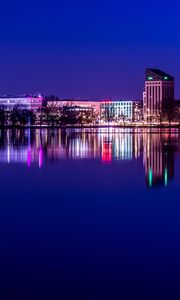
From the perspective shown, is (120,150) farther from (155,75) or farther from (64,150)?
(155,75)

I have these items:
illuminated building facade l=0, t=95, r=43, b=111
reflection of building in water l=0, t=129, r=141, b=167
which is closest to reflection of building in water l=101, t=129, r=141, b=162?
reflection of building in water l=0, t=129, r=141, b=167

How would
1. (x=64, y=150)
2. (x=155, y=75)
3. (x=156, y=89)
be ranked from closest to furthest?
1. (x=64, y=150)
2. (x=156, y=89)
3. (x=155, y=75)

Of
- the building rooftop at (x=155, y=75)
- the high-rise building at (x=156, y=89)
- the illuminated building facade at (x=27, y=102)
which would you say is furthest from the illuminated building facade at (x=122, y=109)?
the illuminated building facade at (x=27, y=102)

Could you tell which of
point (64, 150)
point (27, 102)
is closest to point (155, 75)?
point (27, 102)

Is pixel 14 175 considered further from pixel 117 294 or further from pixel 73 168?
pixel 117 294

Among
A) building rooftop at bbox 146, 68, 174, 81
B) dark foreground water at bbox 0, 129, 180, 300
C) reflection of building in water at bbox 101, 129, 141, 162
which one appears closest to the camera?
dark foreground water at bbox 0, 129, 180, 300

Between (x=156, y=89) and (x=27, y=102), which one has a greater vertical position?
(x=156, y=89)

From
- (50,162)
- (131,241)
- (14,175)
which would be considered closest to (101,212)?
(131,241)

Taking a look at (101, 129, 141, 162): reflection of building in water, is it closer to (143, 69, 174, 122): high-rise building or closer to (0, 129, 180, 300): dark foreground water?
(0, 129, 180, 300): dark foreground water

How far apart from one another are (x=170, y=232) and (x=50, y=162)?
44.1ft

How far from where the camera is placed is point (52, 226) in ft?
28.8

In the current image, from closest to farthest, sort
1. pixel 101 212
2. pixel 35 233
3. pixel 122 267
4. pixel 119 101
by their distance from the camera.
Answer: pixel 122 267, pixel 35 233, pixel 101 212, pixel 119 101

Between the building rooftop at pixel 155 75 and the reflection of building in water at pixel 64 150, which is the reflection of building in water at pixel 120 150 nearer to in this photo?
the reflection of building in water at pixel 64 150

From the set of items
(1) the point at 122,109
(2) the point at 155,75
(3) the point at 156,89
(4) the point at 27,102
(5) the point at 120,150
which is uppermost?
(2) the point at 155,75
